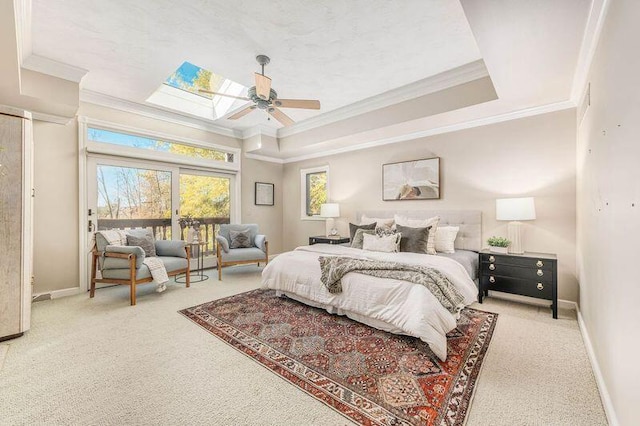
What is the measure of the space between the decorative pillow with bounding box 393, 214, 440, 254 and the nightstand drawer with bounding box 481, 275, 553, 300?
68 centimetres

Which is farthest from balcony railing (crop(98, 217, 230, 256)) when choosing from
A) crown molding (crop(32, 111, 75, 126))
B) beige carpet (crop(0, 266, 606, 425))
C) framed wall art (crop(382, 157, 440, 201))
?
framed wall art (crop(382, 157, 440, 201))

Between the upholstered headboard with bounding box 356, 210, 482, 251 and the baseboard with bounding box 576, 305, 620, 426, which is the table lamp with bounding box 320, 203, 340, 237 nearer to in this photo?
the upholstered headboard with bounding box 356, 210, 482, 251

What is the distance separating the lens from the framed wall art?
4250mm

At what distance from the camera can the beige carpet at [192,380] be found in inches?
59.8

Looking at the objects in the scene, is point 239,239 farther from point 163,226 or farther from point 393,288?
point 393,288

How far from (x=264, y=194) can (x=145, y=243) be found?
2.73 m

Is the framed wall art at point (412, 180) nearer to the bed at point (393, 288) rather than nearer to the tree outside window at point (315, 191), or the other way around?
the bed at point (393, 288)

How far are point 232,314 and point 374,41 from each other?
10.4 ft

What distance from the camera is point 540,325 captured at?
2.70 meters

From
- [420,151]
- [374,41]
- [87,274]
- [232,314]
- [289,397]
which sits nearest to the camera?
[289,397]

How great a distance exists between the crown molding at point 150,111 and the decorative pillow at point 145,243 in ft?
6.43

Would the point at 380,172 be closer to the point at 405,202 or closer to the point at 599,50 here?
the point at 405,202

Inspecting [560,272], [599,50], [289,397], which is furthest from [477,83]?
[289,397]

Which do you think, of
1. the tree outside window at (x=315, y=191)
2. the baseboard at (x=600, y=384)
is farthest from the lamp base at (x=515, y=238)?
the tree outside window at (x=315, y=191)
